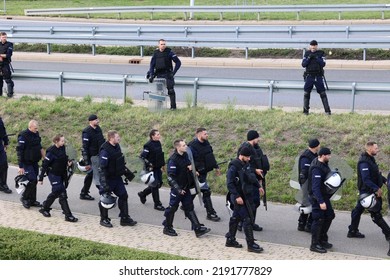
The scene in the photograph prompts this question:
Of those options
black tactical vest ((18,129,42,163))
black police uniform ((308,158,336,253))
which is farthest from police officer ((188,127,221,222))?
black tactical vest ((18,129,42,163))

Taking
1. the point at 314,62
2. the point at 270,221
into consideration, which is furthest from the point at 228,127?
the point at 270,221

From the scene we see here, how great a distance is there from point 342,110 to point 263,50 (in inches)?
367

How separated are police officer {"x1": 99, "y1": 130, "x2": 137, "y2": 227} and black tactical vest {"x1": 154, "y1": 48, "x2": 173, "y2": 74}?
4781mm

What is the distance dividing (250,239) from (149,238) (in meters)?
1.76

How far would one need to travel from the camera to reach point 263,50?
2723 cm

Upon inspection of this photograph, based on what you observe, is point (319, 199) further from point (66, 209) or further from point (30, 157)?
point (30, 157)

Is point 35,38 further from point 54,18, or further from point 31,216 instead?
point 31,216

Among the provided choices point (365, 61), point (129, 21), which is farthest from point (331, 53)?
point (129, 21)

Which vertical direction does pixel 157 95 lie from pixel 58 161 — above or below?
above

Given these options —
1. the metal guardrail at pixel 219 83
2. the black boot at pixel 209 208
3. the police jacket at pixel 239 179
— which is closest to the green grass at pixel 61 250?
the police jacket at pixel 239 179

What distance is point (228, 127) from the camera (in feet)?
57.5

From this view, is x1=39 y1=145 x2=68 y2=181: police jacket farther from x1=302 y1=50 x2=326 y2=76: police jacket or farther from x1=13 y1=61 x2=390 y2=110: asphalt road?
x1=302 y1=50 x2=326 y2=76: police jacket

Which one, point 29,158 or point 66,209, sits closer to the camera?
point 66,209

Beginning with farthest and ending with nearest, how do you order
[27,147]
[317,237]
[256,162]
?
[27,147] < [256,162] < [317,237]
